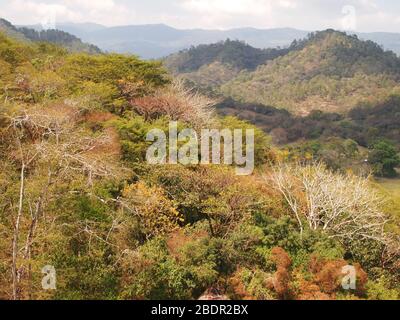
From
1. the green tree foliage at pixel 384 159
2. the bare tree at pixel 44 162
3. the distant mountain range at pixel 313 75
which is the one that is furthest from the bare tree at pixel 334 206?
the distant mountain range at pixel 313 75

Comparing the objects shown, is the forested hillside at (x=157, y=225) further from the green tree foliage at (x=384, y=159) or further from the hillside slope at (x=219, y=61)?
the hillside slope at (x=219, y=61)

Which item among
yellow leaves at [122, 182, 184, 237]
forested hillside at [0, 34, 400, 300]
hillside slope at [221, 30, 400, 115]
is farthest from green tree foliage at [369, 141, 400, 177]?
yellow leaves at [122, 182, 184, 237]

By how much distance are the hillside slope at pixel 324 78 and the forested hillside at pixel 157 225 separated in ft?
242

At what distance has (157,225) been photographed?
11.6 meters

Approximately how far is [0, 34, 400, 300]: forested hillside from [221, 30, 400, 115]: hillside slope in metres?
73.7

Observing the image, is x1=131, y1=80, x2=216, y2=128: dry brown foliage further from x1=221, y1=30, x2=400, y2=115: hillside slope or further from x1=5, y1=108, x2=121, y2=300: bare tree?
x1=221, y1=30, x2=400, y2=115: hillside slope

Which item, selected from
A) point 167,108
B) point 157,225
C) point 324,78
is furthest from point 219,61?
point 157,225

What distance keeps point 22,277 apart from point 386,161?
44909mm

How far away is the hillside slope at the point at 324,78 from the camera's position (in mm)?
91688

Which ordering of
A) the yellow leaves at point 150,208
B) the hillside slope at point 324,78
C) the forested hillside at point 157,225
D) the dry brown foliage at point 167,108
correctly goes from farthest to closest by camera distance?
the hillside slope at point 324,78, the dry brown foliage at point 167,108, the yellow leaves at point 150,208, the forested hillside at point 157,225

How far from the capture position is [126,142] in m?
14.6

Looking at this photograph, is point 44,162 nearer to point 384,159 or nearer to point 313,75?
point 384,159

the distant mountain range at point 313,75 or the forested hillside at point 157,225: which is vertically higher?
the distant mountain range at point 313,75

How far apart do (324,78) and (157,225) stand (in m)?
96.9
